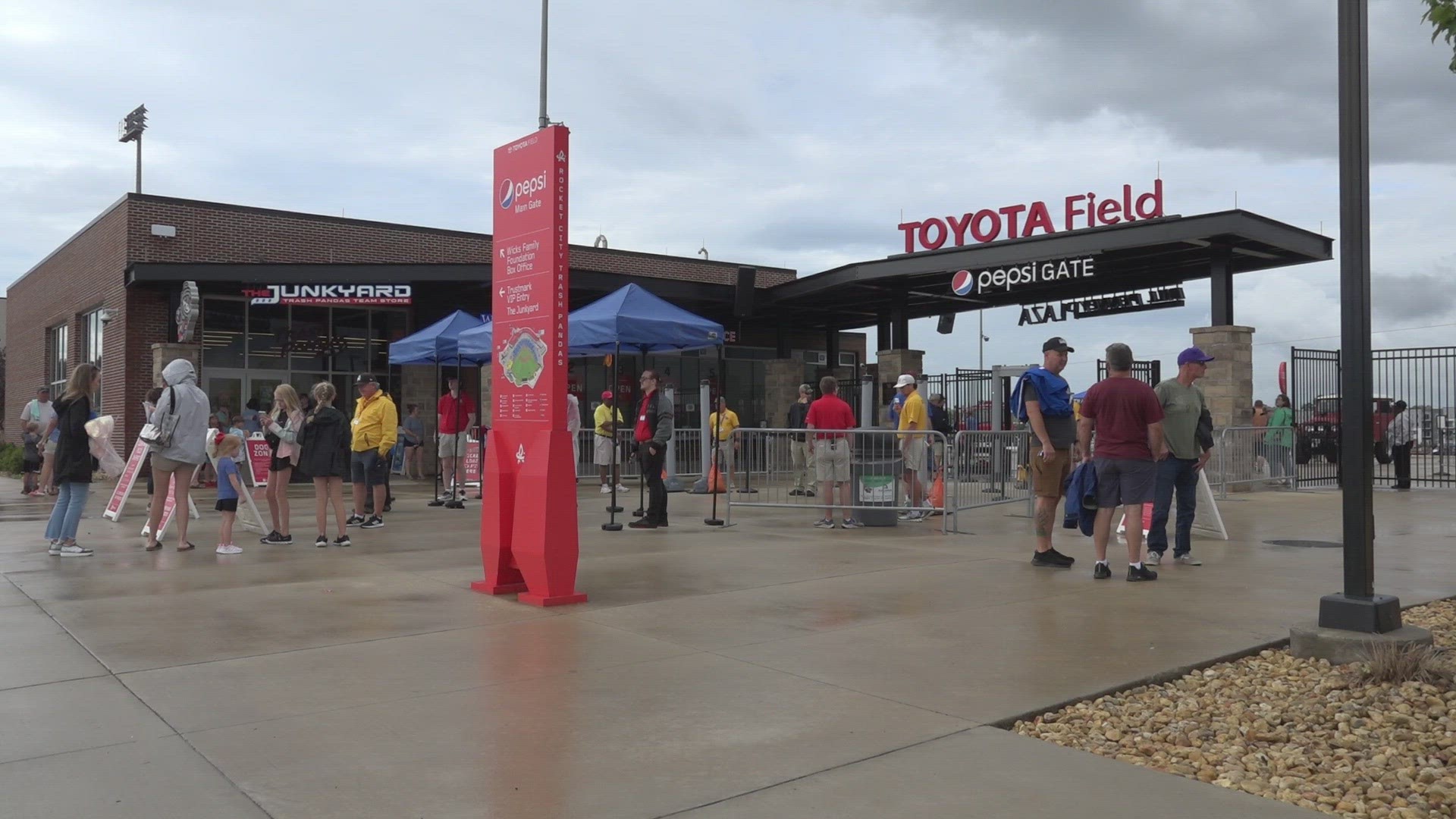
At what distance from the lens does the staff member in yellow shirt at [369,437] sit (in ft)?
40.2

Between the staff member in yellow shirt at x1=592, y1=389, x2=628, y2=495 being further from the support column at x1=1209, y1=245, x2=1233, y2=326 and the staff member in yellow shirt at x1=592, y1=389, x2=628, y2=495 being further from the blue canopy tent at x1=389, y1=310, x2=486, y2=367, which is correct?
the support column at x1=1209, y1=245, x2=1233, y2=326

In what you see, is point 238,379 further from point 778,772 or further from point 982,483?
point 778,772

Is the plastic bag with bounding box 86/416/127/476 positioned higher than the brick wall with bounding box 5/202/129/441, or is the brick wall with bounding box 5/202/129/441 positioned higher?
the brick wall with bounding box 5/202/129/441

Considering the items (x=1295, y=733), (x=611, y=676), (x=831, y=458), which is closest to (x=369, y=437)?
(x=831, y=458)

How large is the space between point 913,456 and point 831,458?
3.21ft

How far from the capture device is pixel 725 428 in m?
17.2

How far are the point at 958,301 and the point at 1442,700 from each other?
2331cm

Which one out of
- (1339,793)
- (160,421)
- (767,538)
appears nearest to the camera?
(1339,793)

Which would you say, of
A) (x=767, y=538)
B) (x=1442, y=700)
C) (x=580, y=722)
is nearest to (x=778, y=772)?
(x=580, y=722)

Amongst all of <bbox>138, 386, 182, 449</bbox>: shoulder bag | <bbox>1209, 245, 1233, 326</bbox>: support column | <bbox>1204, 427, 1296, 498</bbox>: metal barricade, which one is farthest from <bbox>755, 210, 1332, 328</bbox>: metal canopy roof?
<bbox>138, 386, 182, 449</bbox>: shoulder bag

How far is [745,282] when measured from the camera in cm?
2603

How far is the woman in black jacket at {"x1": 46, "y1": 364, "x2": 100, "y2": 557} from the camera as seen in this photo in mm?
9852

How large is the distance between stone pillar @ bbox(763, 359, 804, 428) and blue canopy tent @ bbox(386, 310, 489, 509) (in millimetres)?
13901

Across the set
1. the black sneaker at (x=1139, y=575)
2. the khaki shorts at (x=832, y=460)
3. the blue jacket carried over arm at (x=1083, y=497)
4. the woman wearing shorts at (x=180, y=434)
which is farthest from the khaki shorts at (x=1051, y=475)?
the woman wearing shorts at (x=180, y=434)
